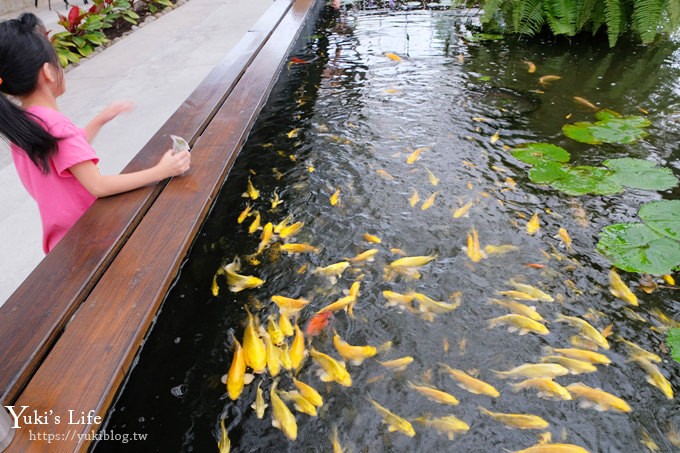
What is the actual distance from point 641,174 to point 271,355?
2423 millimetres

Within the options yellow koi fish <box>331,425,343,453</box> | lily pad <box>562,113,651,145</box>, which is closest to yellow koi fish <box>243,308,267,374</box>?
yellow koi fish <box>331,425,343,453</box>

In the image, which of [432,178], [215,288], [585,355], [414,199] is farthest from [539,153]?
[215,288]

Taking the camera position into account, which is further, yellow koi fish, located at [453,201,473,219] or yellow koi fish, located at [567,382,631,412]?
yellow koi fish, located at [453,201,473,219]

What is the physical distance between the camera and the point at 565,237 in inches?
94.8

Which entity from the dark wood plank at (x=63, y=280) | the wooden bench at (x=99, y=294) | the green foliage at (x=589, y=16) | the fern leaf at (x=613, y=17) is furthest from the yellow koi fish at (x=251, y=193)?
the fern leaf at (x=613, y=17)

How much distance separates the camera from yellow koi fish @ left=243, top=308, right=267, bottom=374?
1831 mm

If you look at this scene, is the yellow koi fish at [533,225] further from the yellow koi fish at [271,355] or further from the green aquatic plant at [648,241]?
the yellow koi fish at [271,355]

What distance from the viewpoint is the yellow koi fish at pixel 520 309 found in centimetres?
199

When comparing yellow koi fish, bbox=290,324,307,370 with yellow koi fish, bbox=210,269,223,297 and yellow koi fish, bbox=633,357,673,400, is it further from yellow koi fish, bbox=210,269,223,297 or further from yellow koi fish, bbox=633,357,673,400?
yellow koi fish, bbox=633,357,673,400

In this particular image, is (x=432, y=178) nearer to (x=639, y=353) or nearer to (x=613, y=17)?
(x=639, y=353)

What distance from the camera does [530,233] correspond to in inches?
96.4

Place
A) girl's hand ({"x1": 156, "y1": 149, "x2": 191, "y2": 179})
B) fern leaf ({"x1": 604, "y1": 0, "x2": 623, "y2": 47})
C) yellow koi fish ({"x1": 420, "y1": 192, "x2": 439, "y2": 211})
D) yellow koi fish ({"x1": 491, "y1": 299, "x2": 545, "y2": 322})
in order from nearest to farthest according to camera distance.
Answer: yellow koi fish ({"x1": 491, "y1": 299, "x2": 545, "y2": 322})
girl's hand ({"x1": 156, "y1": 149, "x2": 191, "y2": 179})
yellow koi fish ({"x1": 420, "y1": 192, "x2": 439, "y2": 211})
fern leaf ({"x1": 604, "y1": 0, "x2": 623, "y2": 47})

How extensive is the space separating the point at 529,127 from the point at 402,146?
99cm

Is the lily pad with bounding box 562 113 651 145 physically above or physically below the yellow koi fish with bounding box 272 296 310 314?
above
